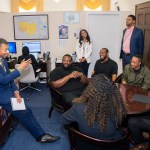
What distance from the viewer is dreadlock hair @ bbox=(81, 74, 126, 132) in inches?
70.8

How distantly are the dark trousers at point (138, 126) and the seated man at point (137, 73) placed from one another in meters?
0.92

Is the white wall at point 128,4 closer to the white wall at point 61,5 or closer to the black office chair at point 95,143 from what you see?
the white wall at point 61,5


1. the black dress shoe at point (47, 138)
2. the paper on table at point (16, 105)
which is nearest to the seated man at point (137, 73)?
the black dress shoe at point (47, 138)

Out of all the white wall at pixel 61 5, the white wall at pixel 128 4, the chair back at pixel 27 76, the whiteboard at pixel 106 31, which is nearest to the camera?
the chair back at pixel 27 76

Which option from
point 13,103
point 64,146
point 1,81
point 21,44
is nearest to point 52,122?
point 64,146

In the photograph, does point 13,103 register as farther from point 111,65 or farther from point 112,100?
point 111,65

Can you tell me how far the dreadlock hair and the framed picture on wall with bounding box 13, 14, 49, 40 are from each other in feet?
14.7

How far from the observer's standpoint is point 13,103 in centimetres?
283

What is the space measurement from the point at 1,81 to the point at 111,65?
2.41 m

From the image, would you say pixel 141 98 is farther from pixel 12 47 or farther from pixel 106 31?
pixel 12 47

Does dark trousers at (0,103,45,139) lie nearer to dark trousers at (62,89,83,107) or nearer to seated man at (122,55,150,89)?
dark trousers at (62,89,83,107)

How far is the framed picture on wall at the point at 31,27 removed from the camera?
5996 mm

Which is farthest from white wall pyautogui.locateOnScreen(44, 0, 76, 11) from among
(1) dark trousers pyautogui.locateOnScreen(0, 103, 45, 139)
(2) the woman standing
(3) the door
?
(1) dark trousers pyautogui.locateOnScreen(0, 103, 45, 139)

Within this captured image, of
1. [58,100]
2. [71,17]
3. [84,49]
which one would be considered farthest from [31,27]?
[58,100]
